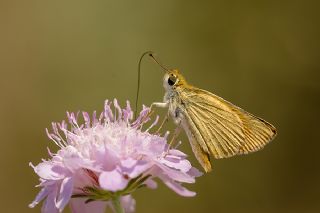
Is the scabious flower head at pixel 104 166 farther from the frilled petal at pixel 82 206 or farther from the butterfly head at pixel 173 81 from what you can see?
the butterfly head at pixel 173 81

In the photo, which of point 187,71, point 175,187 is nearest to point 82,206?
point 175,187

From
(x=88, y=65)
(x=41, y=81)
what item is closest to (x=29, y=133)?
(x=41, y=81)

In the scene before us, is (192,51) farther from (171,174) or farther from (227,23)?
(171,174)

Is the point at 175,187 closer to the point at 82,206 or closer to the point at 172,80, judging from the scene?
the point at 82,206

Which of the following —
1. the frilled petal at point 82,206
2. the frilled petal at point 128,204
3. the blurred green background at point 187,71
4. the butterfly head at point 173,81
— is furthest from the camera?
the blurred green background at point 187,71

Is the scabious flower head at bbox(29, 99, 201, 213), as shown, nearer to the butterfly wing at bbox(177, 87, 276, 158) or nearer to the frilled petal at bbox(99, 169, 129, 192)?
the frilled petal at bbox(99, 169, 129, 192)

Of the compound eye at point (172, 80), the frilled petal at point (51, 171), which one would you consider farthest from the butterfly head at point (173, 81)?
the frilled petal at point (51, 171)
